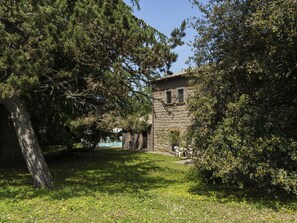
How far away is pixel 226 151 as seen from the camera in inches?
334

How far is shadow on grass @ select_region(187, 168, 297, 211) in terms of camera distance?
339 inches

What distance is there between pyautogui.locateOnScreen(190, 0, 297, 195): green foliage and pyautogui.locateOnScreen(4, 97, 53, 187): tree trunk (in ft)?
17.6

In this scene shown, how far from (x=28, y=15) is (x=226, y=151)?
21.2ft

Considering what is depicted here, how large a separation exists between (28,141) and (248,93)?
7250mm

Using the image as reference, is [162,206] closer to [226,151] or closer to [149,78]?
[226,151]

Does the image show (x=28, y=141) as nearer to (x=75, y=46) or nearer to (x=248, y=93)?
(x=75, y=46)

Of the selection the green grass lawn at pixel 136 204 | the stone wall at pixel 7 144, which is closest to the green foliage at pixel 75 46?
the green grass lawn at pixel 136 204

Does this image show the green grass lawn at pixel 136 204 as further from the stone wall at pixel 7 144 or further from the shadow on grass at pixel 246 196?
the stone wall at pixel 7 144

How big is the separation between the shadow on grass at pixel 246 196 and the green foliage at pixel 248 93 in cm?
38

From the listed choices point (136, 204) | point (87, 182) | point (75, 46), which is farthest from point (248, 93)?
point (87, 182)

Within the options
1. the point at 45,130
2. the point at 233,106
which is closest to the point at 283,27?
the point at 233,106

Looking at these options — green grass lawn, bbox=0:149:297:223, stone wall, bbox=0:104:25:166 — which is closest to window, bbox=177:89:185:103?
green grass lawn, bbox=0:149:297:223

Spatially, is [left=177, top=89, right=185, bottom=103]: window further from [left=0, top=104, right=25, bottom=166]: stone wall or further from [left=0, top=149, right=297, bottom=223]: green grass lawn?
[left=0, top=104, right=25, bottom=166]: stone wall

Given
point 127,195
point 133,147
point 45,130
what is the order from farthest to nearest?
point 133,147 → point 45,130 → point 127,195
